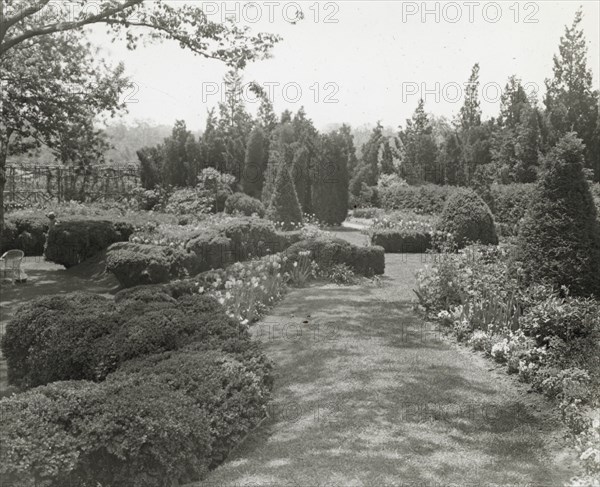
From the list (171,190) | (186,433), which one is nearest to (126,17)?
(186,433)

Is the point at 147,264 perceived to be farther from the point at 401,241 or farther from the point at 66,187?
the point at 66,187

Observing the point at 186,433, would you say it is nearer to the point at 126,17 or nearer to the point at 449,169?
the point at 126,17

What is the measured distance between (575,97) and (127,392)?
1291 inches

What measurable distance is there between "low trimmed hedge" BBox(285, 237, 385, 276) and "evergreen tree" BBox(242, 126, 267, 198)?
14.3 metres

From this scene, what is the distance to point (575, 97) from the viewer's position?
104 ft

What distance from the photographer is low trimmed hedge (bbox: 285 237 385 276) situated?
11.9 m

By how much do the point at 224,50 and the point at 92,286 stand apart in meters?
5.66

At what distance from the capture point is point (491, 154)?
3203 cm

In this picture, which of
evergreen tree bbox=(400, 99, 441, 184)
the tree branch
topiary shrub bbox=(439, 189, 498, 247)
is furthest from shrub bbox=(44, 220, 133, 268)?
evergreen tree bbox=(400, 99, 441, 184)

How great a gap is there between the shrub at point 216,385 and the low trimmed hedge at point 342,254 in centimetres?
684

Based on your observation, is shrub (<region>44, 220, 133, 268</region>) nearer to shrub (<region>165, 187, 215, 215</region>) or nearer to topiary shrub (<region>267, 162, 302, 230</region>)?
topiary shrub (<region>267, 162, 302, 230</region>)

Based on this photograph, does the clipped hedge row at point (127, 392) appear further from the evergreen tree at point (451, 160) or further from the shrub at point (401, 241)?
the evergreen tree at point (451, 160)

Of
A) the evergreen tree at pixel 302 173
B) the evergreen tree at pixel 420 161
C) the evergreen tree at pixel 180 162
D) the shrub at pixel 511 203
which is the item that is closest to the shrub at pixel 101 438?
the shrub at pixel 511 203

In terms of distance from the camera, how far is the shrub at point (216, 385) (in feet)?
14.3
